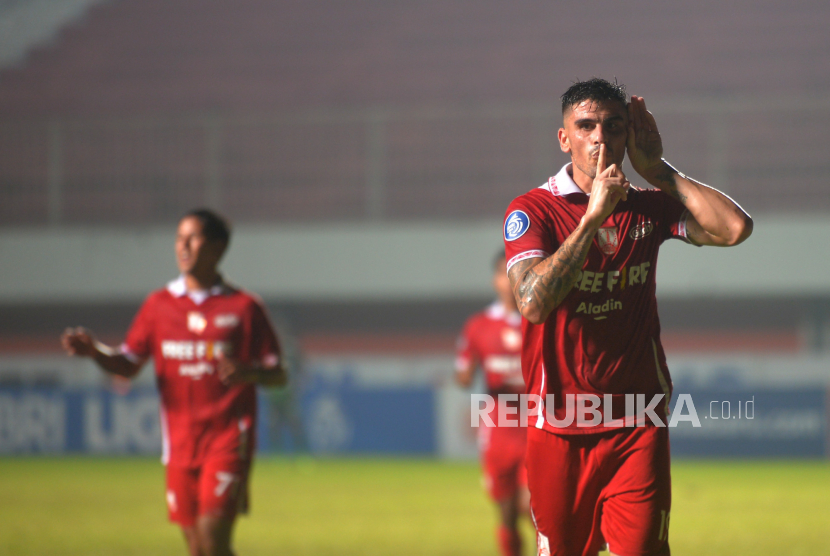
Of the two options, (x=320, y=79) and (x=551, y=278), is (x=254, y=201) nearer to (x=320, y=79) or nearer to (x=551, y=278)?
(x=320, y=79)

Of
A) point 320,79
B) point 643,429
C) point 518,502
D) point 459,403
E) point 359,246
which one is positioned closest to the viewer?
point 643,429

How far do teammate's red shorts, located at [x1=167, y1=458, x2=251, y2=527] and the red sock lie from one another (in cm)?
195

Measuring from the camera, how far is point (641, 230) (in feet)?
11.7

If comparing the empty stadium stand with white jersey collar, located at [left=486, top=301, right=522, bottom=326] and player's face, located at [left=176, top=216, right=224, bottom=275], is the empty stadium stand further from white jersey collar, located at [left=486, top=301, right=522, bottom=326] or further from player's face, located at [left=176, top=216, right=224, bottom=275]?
player's face, located at [left=176, top=216, right=224, bottom=275]

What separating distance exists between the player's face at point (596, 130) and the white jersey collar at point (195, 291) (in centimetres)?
269

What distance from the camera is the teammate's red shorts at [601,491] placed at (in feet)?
11.4

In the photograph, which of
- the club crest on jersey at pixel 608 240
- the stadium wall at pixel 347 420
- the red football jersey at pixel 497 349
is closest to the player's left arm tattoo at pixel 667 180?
the club crest on jersey at pixel 608 240

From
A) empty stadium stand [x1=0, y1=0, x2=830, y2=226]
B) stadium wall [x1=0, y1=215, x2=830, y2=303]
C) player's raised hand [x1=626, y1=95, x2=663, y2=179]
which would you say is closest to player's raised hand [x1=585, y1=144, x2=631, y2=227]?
player's raised hand [x1=626, y1=95, x2=663, y2=179]

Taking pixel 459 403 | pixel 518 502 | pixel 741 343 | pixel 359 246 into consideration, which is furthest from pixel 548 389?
pixel 741 343

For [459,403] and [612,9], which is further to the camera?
[612,9]

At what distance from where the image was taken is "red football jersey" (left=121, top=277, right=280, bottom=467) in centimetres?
521

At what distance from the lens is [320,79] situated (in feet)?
81.7

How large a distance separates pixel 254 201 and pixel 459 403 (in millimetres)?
7332

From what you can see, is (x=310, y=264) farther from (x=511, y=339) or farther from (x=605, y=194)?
(x=605, y=194)
